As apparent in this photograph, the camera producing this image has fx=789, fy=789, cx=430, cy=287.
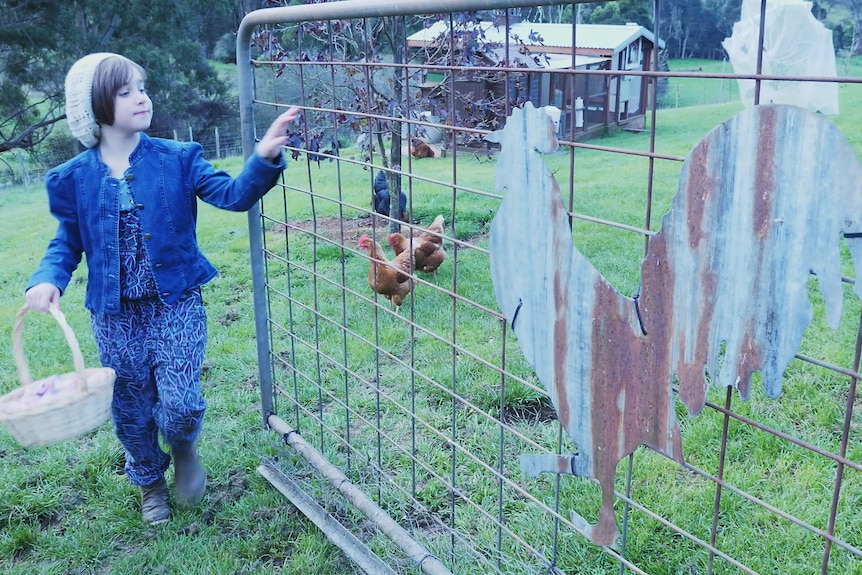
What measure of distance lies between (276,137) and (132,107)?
505mm

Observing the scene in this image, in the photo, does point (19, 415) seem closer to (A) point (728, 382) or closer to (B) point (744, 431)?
(A) point (728, 382)

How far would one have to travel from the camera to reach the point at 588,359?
1.71m

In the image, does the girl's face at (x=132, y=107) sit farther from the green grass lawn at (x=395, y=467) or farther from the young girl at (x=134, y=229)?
the green grass lawn at (x=395, y=467)

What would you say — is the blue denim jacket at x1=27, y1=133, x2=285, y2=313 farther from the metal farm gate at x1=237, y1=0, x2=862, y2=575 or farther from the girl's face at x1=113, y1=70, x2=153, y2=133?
the metal farm gate at x1=237, y1=0, x2=862, y2=575

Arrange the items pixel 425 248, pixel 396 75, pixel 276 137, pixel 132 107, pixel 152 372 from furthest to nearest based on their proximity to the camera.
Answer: pixel 396 75, pixel 425 248, pixel 152 372, pixel 132 107, pixel 276 137

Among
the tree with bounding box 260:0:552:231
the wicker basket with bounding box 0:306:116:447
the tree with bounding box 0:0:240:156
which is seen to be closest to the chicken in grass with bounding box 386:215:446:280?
the tree with bounding box 260:0:552:231

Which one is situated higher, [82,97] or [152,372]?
[82,97]

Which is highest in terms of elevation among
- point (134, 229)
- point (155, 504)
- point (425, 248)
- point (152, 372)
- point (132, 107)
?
point (132, 107)

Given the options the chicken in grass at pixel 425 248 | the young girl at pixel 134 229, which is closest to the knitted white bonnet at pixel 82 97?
the young girl at pixel 134 229

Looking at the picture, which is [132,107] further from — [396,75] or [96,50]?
[96,50]

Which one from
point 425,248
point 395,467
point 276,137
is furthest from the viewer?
point 425,248

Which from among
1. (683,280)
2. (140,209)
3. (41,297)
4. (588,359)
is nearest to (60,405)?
(41,297)

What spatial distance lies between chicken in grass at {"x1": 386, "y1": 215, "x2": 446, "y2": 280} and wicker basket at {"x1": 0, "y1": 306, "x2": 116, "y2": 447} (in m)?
2.87

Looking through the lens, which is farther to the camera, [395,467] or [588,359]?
[395,467]
